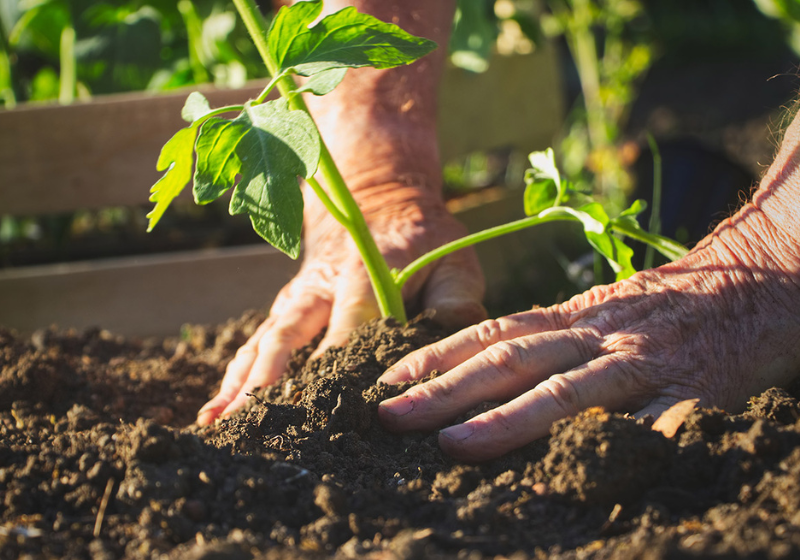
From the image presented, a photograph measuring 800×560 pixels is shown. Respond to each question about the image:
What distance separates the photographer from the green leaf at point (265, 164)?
1051 mm

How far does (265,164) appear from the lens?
1.07m

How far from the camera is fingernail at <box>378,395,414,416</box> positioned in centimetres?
115

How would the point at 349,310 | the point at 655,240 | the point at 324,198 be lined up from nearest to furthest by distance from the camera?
the point at 324,198 < the point at 655,240 < the point at 349,310

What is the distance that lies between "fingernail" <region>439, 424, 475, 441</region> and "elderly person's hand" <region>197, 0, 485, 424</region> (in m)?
0.44

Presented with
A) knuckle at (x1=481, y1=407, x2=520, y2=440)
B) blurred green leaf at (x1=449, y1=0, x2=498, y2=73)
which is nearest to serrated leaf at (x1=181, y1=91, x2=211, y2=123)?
knuckle at (x1=481, y1=407, x2=520, y2=440)

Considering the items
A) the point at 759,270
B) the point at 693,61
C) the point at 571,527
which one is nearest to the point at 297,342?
the point at 571,527

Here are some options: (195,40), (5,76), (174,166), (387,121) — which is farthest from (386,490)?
(5,76)

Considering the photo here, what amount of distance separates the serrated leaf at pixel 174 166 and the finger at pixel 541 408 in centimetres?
61

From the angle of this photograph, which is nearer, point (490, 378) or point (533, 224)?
point (490, 378)

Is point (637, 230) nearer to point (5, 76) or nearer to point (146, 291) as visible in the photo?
point (146, 291)

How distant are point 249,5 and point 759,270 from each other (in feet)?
3.49

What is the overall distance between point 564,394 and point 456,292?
50 cm

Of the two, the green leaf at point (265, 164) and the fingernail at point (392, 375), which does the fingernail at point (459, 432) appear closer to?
the fingernail at point (392, 375)

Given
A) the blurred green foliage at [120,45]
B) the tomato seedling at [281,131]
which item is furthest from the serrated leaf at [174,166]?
the blurred green foliage at [120,45]
